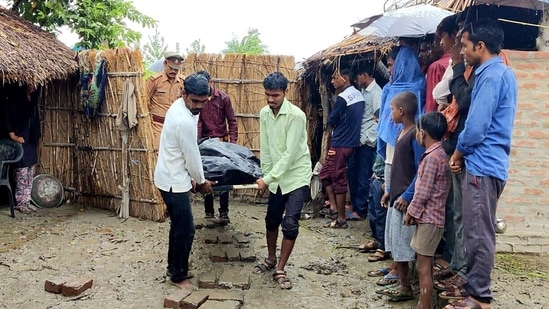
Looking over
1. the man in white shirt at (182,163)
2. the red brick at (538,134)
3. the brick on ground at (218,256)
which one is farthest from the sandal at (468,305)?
the brick on ground at (218,256)

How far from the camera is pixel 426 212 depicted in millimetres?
3553

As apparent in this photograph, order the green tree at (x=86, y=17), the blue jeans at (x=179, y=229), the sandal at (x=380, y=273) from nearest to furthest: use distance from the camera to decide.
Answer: the blue jeans at (x=179, y=229) < the sandal at (x=380, y=273) < the green tree at (x=86, y=17)

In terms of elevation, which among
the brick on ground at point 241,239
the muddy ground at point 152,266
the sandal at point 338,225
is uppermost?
the sandal at point 338,225

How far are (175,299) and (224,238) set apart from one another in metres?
→ 1.91

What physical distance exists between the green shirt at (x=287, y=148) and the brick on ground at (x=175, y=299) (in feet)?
3.89

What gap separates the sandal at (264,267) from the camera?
4.68 metres

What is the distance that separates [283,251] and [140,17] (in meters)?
7.59

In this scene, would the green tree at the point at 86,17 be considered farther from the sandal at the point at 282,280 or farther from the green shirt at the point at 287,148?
the sandal at the point at 282,280

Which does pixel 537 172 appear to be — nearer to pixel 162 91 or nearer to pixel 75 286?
pixel 75 286

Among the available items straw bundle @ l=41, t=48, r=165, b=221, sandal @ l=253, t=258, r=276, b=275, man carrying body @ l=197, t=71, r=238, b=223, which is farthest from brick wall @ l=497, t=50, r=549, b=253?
straw bundle @ l=41, t=48, r=165, b=221

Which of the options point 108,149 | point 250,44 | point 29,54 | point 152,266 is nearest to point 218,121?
point 108,149

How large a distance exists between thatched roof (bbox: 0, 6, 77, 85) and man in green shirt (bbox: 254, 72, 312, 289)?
3906 millimetres

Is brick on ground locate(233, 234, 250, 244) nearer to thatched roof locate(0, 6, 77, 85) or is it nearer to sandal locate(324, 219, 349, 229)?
sandal locate(324, 219, 349, 229)

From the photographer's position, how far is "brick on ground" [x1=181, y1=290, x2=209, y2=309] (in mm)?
3799
